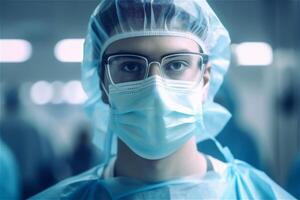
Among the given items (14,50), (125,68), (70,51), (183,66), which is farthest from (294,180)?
(14,50)

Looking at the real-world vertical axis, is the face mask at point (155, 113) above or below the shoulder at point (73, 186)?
above

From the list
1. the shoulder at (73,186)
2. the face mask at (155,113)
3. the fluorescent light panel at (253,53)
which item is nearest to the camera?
the face mask at (155,113)

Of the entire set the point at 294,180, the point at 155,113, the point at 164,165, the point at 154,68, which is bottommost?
the point at 294,180

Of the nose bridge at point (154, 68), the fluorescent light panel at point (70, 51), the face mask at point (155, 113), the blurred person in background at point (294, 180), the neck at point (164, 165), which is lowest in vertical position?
the blurred person in background at point (294, 180)

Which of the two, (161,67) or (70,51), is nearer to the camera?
(161,67)

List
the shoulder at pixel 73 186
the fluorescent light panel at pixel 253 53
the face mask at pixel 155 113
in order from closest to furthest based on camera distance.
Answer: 1. the face mask at pixel 155 113
2. the shoulder at pixel 73 186
3. the fluorescent light panel at pixel 253 53

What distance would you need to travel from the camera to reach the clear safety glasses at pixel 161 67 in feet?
3.32

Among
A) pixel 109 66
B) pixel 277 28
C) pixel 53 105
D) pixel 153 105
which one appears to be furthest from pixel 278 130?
pixel 53 105

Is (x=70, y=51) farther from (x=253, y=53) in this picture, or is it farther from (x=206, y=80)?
(x=253, y=53)

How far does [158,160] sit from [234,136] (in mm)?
275

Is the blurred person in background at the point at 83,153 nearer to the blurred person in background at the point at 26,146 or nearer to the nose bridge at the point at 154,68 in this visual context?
the blurred person in background at the point at 26,146

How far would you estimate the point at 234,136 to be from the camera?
3.93 ft

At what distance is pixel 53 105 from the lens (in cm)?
120

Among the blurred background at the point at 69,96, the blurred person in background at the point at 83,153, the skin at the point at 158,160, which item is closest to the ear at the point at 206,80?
the skin at the point at 158,160
